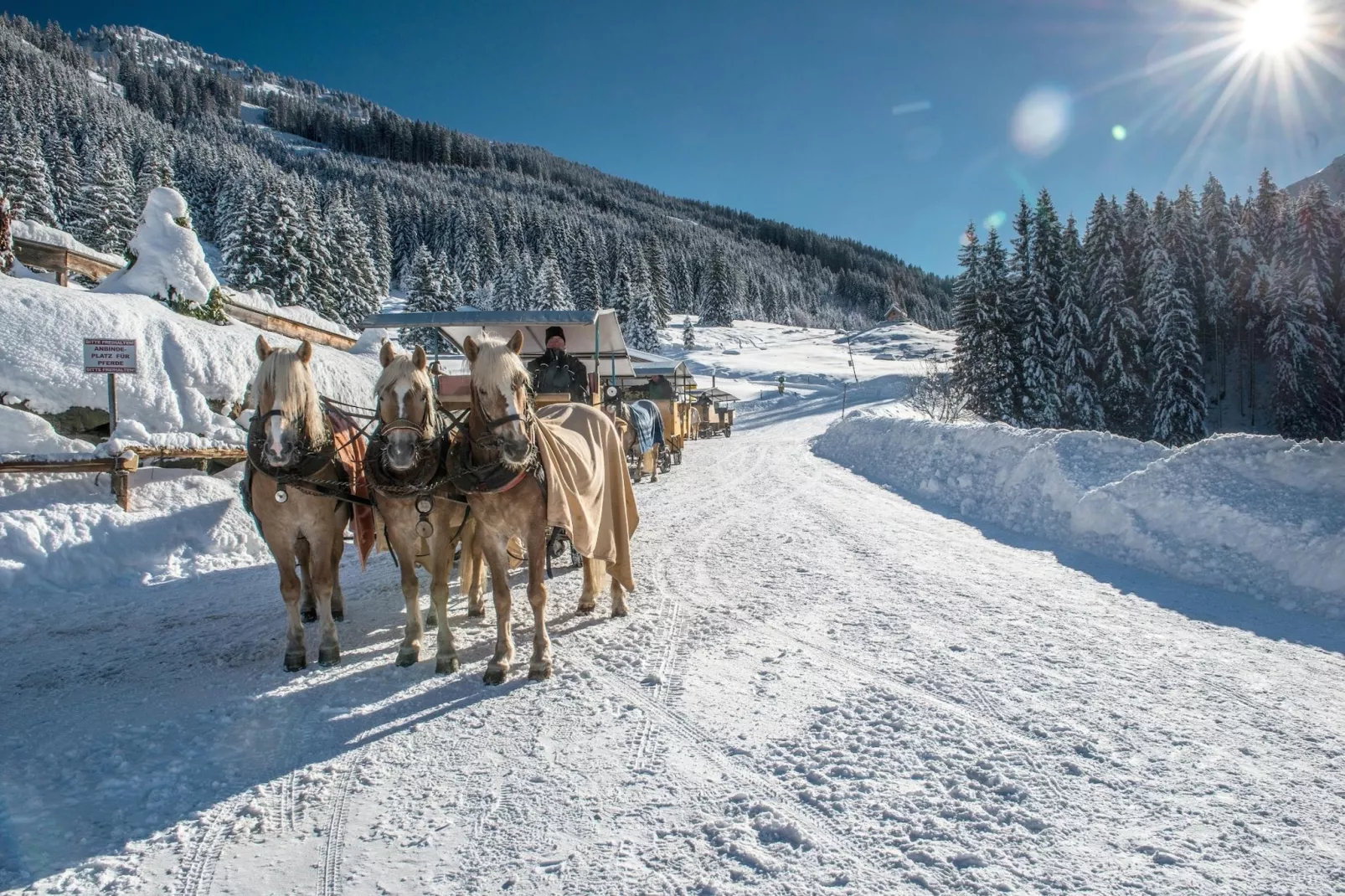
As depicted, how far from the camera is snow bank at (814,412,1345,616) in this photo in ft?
17.0

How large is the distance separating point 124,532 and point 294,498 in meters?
4.00

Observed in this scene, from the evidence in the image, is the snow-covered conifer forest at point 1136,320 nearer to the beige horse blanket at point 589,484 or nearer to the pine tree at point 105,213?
the beige horse blanket at point 589,484

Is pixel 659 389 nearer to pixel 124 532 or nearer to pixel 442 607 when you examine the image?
pixel 124 532

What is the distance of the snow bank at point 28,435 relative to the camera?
7.36m

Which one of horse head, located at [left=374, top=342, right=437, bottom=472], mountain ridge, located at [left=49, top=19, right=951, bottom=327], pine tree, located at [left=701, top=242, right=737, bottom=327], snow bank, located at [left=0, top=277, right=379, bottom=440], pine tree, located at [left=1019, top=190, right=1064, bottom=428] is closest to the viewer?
horse head, located at [left=374, top=342, right=437, bottom=472]

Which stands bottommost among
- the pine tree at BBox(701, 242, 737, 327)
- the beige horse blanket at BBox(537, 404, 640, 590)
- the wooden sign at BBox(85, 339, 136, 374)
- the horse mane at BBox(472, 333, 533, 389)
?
the beige horse blanket at BBox(537, 404, 640, 590)

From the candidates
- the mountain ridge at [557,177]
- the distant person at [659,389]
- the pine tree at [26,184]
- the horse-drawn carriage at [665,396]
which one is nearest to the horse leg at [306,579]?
the horse-drawn carriage at [665,396]

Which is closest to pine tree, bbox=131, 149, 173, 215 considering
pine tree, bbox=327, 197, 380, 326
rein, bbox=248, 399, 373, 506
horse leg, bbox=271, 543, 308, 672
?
pine tree, bbox=327, 197, 380, 326

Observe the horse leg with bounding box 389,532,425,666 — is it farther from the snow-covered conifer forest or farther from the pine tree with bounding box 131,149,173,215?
the pine tree with bounding box 131,149,173,215

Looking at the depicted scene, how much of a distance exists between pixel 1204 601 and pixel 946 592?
1.84 m

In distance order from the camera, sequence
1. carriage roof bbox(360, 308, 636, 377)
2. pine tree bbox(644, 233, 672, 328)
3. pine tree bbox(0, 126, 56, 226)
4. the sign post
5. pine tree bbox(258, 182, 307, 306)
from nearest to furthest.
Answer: the sign post < carriage roof bbox(360, 308, 636, 377) < pine tree bbox(258, 182, 307, 306) < pine tree bbox(0, 126, 56, 226) < pine tree bbox(644, 233, 672, 328)

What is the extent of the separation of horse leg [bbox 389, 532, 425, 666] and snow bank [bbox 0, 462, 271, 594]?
148 inches

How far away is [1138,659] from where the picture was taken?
13.0ft

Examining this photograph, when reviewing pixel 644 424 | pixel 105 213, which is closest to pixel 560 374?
pixel 644 424
